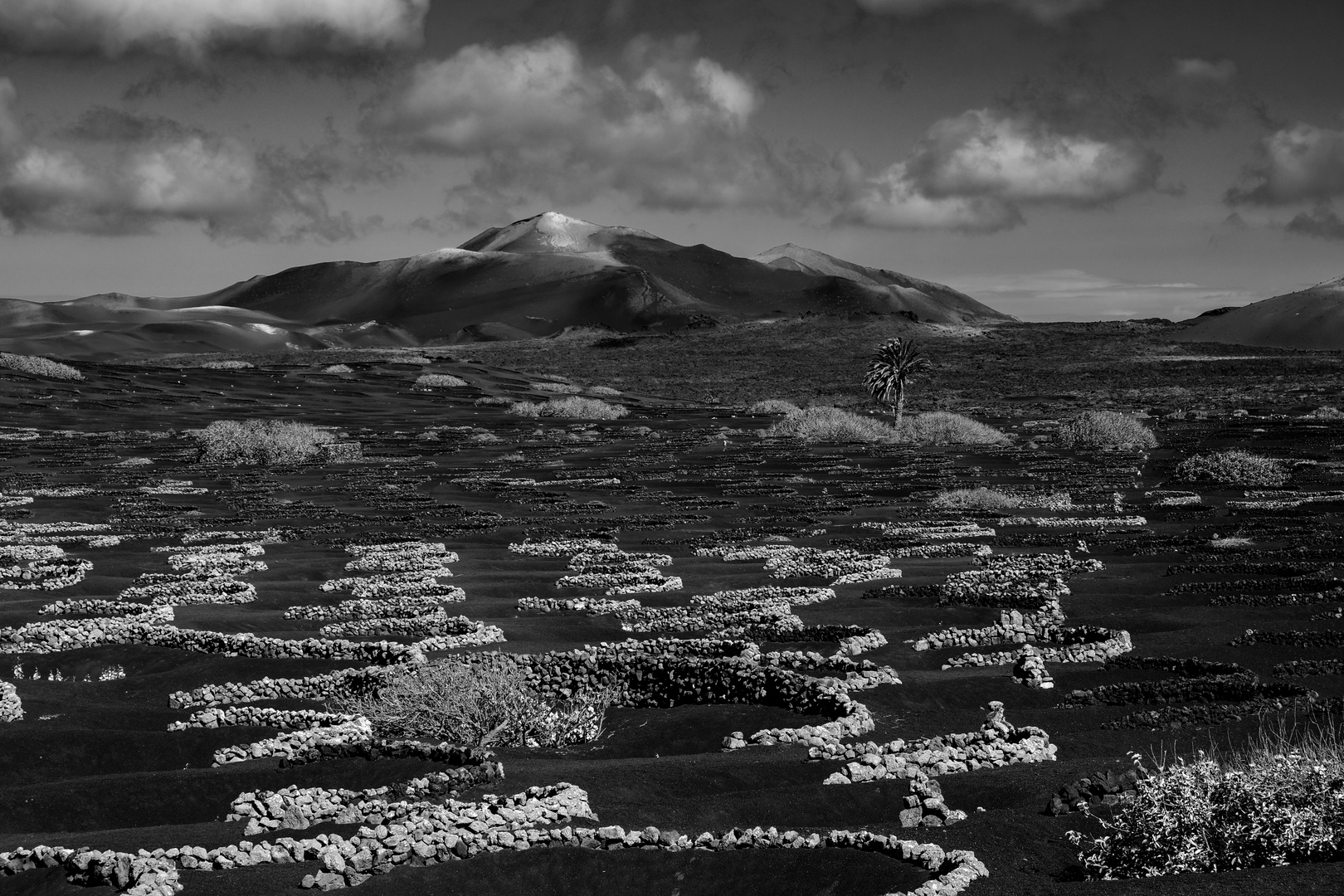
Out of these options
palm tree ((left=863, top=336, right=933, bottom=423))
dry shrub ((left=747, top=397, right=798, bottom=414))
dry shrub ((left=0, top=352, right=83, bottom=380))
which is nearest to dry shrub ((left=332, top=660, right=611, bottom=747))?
palm tree ((left=863, top=336, right=933, bottom=423))

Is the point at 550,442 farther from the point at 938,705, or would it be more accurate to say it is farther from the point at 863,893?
the point at 863,893

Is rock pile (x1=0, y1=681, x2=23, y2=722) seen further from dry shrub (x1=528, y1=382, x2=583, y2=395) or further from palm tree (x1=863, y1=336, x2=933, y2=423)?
dry shrub (x1=528, y1=382, x2=583, y2=395)

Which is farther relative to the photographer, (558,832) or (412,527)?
(412,527)

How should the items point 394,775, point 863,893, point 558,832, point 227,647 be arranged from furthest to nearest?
point 227,647 < point 394,775 < point 558,832 < point 863,893

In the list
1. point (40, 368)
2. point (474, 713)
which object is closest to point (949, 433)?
point (474, 713)

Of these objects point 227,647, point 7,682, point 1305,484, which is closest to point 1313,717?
point 227,647

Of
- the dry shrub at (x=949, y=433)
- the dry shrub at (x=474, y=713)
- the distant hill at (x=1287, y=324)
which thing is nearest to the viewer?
the dry shrub at (x=474, y=713)

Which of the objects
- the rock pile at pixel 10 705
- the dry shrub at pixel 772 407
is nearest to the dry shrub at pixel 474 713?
the rock pile at pixel 10 705

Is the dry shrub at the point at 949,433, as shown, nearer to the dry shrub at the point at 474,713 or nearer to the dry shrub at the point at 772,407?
the dry shrub at the point at 772,407

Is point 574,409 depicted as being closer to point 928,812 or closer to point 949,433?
point 949,433
